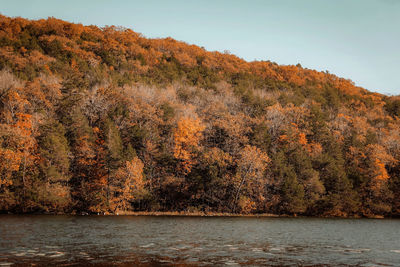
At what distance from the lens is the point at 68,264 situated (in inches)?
718

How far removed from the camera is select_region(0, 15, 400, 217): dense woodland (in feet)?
215

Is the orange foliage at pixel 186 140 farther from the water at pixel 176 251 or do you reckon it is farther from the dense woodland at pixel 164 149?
the water at pixel 176 251

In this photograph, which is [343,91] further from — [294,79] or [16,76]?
[16,76]

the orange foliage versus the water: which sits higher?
the orange foliage

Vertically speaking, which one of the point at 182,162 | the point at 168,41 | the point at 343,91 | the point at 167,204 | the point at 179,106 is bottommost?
the point at 167,204

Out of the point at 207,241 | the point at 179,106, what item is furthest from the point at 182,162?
the point at 207,241

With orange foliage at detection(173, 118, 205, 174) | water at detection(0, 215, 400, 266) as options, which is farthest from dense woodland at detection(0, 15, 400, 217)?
water at detection(0, 215, 400, 266)

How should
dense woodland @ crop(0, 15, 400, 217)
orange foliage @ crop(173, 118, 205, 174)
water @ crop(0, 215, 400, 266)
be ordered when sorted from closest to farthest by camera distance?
water @ crop(0, 215, 400, 266) < dense woodland @ crop(0, 15, 400, 217) < orange foliage @ crop(173, 118, 205, 174)

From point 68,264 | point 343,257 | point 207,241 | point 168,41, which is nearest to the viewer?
point 68,264

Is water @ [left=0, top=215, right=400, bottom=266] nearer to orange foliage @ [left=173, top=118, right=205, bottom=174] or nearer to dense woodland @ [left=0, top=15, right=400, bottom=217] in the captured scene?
dense woodland @ [left=0, top=15, right=400, bottom=217]

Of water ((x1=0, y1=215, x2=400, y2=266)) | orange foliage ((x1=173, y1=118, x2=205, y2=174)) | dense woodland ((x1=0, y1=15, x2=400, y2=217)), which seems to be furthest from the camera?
orange foliage ((x1=173, y1=118, x2=205, y2=174))

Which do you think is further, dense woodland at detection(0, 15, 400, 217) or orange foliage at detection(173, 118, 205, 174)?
orange foliage at detection(173, 118, 205, 174)

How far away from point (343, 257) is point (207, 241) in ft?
33.3

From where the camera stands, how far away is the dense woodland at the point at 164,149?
65.5 m
